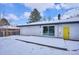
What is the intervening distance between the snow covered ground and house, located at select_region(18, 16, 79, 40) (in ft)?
0.74

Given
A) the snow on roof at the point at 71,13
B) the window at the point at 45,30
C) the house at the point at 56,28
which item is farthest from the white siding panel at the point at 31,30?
the snow on roof at the point at 71,13

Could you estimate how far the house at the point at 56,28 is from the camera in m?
→ 5.76

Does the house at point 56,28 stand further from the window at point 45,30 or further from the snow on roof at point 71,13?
the snow on roof at point 71,13

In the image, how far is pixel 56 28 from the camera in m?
6.09

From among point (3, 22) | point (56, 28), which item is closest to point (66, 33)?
point (56, 28)

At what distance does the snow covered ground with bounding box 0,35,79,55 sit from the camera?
5457 mm

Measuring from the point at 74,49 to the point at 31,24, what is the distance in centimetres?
177

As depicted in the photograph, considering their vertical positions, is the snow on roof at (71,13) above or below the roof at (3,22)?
above

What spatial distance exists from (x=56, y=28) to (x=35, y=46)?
1.05 meters

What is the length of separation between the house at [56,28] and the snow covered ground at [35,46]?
0.23 m

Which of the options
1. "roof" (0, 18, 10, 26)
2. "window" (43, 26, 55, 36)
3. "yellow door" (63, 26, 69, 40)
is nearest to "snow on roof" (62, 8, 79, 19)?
"yellow door" (63, 26, 69, 40)

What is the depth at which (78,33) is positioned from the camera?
565cm
